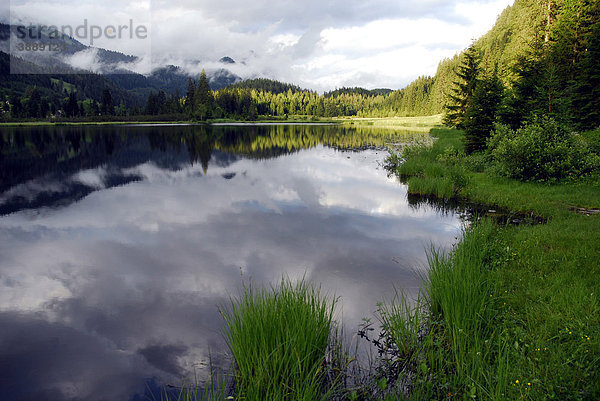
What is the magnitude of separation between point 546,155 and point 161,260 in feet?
60.9

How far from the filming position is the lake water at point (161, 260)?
6879 millimetres

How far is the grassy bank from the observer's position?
465 centimetres

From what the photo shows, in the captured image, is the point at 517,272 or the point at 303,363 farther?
the point at 517,272

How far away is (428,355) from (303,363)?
7.09 ft

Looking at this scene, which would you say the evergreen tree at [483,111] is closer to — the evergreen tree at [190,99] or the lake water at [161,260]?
the lake water at [161,260]

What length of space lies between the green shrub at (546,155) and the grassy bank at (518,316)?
5.86 metres

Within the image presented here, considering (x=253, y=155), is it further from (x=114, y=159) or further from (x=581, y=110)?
(x=581, y=110)

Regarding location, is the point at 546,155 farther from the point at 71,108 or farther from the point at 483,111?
the point at 71,108

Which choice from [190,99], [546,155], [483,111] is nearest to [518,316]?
[546,155]

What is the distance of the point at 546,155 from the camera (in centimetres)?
1820

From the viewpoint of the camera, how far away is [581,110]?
30109mm

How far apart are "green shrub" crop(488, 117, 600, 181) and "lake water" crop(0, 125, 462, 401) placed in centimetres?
542

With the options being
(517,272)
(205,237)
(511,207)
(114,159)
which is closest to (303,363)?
(517,272)

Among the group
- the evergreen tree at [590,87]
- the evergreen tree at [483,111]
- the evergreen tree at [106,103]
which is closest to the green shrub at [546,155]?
the evergreen tree at [483,111]
